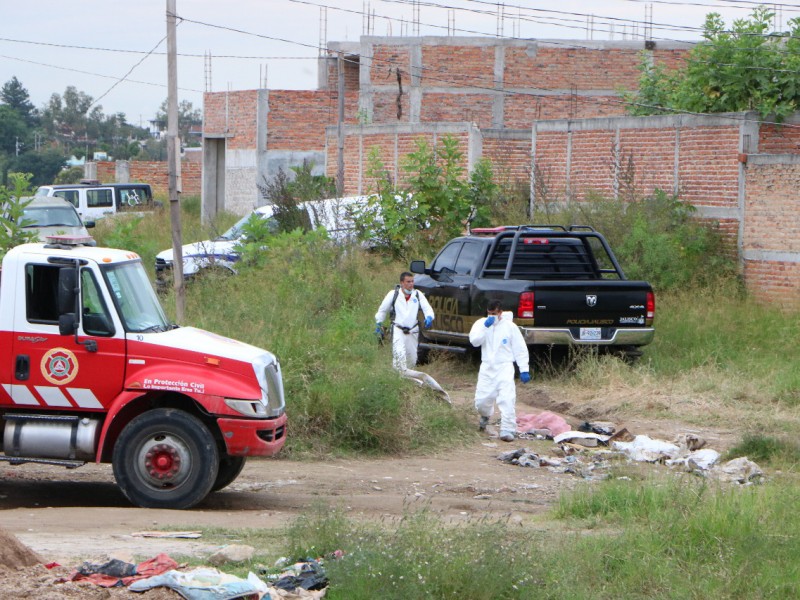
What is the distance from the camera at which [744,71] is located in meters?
22.1

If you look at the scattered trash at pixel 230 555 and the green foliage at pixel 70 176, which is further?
the green foliage at pixel 70 176

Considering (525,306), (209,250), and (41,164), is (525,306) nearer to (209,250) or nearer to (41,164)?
(209,250)

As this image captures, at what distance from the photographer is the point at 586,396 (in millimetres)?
15039

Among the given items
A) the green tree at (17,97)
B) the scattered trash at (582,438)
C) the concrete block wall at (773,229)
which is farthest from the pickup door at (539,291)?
the green tree at (17,97)

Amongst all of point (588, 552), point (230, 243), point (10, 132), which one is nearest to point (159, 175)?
point (10, 132)

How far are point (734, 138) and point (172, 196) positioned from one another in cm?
1013

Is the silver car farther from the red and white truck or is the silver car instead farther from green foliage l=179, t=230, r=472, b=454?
the red and white truck

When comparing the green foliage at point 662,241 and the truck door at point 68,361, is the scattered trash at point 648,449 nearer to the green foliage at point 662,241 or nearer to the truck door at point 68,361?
the truck door at point 68,361

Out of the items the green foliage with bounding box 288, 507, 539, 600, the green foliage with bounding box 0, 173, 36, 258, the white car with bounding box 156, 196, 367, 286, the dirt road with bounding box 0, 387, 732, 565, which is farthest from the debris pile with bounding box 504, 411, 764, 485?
the white car with bounding box 156, 196, 367, 286

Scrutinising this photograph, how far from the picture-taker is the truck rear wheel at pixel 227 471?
33.4 feet

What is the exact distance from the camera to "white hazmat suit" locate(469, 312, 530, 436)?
13312mm

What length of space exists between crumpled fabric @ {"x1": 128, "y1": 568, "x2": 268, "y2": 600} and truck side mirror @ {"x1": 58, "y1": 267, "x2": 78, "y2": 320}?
11.3 feet

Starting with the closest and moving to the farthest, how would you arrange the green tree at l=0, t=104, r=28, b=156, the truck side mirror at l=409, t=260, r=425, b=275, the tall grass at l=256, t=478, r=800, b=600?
the tall grass at l=256, t=478, r=800, b=600, the truck side mirror at l=409, t=260, r=425, b=275, the green tree at l=0, t=104, r=28, b=156

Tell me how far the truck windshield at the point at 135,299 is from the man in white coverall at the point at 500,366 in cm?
464
